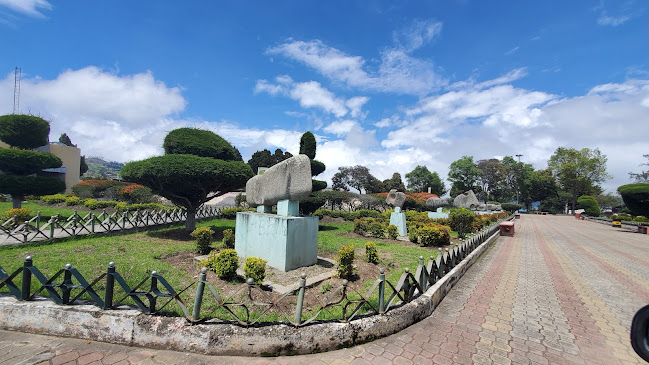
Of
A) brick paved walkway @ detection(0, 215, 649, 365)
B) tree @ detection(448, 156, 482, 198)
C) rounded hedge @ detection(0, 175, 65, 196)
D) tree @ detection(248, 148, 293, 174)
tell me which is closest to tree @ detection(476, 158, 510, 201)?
tree @ detection(448, 156, 482, 198)

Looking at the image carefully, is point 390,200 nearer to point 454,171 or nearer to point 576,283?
point 576,283

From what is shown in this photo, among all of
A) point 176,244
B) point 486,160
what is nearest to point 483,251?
point 176,244

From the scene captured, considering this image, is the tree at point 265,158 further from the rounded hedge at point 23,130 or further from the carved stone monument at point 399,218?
the carved stone monument at point 399,218

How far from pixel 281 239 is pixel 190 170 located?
251 inches

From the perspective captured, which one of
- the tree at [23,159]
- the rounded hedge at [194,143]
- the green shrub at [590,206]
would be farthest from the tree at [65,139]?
the green shrub at [590,206]

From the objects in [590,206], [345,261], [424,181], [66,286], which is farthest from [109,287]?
[424,181]

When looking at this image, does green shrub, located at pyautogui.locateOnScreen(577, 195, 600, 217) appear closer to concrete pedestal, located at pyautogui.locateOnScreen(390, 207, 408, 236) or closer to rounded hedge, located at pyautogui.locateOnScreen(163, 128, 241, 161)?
concrete pedestal, located at pyautogui.locateOnScreen(390, 207, 408, 236)

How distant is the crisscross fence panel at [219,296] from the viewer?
132 inches

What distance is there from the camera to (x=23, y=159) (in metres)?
14.7

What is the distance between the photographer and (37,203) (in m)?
24.2

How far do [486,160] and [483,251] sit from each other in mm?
62523

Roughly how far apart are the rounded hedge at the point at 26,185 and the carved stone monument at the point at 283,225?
49.1 feet

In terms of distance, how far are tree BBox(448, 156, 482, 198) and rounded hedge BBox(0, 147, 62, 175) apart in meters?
55.7

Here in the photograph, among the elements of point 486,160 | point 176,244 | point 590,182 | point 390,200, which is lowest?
point 176,244
